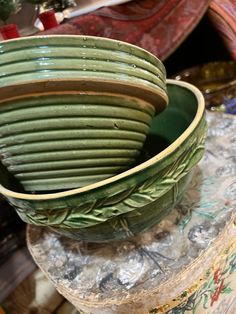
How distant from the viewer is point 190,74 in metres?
0.87

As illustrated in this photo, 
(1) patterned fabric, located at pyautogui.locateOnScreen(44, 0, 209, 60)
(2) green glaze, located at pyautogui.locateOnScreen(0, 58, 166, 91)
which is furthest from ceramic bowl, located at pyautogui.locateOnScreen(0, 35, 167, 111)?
(1) patterned fabric, located at pyautogui.locateOnScreen(44, 0, 209, 60)

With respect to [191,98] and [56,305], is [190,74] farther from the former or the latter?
[56,305]

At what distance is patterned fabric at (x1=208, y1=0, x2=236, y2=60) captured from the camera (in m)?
0.68

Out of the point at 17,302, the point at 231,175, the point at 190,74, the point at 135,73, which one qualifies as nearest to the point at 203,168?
the point at 231,175

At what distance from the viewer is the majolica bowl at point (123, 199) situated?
0.34 m

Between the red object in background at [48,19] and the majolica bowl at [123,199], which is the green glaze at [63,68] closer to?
the majolica bowl at [123,199]

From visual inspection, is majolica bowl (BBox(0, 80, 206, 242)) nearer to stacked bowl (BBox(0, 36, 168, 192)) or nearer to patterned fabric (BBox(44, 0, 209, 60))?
stacked bowl (BBox(0, 36, 168, 192))

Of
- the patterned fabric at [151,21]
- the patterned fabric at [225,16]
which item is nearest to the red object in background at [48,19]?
the patterned fabric at [151,21]

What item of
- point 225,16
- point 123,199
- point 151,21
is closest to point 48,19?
point 151,21

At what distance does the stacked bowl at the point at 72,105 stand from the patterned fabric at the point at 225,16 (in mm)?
388

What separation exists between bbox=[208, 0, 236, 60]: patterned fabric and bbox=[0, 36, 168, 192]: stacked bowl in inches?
15.3

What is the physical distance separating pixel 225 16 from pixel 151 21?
0.16m

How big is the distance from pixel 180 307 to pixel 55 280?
170 mm

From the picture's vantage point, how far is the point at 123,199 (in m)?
0.35
